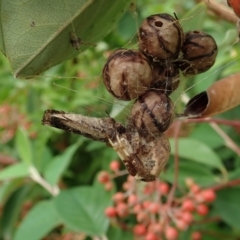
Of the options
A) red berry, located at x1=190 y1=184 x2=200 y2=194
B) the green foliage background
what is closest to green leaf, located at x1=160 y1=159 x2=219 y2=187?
the green foliage background

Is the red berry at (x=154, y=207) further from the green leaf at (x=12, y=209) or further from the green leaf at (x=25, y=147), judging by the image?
the green leaf at (x=12, y=209)

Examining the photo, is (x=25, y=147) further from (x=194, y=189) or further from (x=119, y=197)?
(x=194, y=189)

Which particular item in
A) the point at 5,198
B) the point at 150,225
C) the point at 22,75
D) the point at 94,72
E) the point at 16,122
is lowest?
the point at 5,198

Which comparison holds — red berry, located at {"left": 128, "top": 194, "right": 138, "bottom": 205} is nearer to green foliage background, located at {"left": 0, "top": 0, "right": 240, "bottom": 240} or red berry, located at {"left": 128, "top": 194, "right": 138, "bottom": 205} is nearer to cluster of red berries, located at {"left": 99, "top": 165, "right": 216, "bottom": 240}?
cluster of red berries, located at {"left": 99, "top": 165, "right": 216, "bottom": 240}

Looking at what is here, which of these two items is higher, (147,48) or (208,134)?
(147,48)

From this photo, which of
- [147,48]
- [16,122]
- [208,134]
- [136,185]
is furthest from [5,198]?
[147,48]

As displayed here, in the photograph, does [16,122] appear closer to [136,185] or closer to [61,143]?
[61,143]

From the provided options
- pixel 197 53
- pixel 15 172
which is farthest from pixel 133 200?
pixel 197 53

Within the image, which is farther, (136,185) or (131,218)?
(131,218)
